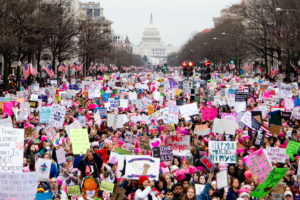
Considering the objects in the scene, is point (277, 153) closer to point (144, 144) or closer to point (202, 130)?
point (144, 144)

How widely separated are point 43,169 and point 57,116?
17.7ft

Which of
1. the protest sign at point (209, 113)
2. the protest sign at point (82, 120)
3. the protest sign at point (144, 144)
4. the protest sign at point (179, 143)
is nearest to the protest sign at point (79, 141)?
the protest sign at point (144, 144)

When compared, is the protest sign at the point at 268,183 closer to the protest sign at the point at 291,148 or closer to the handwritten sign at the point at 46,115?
the protest sign at the point at 291,148

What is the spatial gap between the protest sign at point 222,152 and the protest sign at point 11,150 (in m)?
3.51

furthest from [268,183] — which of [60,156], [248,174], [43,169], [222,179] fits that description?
[60,156]

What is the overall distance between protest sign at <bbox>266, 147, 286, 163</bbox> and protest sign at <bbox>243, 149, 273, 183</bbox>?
1397mm

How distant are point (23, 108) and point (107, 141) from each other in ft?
20.3

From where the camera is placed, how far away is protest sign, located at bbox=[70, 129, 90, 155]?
11680 mm

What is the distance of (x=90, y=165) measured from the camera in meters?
9.99

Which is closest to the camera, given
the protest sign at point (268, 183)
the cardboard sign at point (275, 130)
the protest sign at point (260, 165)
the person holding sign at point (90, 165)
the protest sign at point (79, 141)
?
the protest sign at point (268, 183)

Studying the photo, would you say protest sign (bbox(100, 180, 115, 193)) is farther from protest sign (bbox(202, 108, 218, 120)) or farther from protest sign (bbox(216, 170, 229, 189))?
protest sign (bbox(202, 108, 218, 120))

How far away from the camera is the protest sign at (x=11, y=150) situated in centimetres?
929

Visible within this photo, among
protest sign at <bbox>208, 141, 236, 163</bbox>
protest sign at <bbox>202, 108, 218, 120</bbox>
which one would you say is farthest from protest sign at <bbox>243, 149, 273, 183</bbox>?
protest sign at <bbox>202, 108, 218, 120</bbox>

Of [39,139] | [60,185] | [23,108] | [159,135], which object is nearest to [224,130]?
[159,135]
